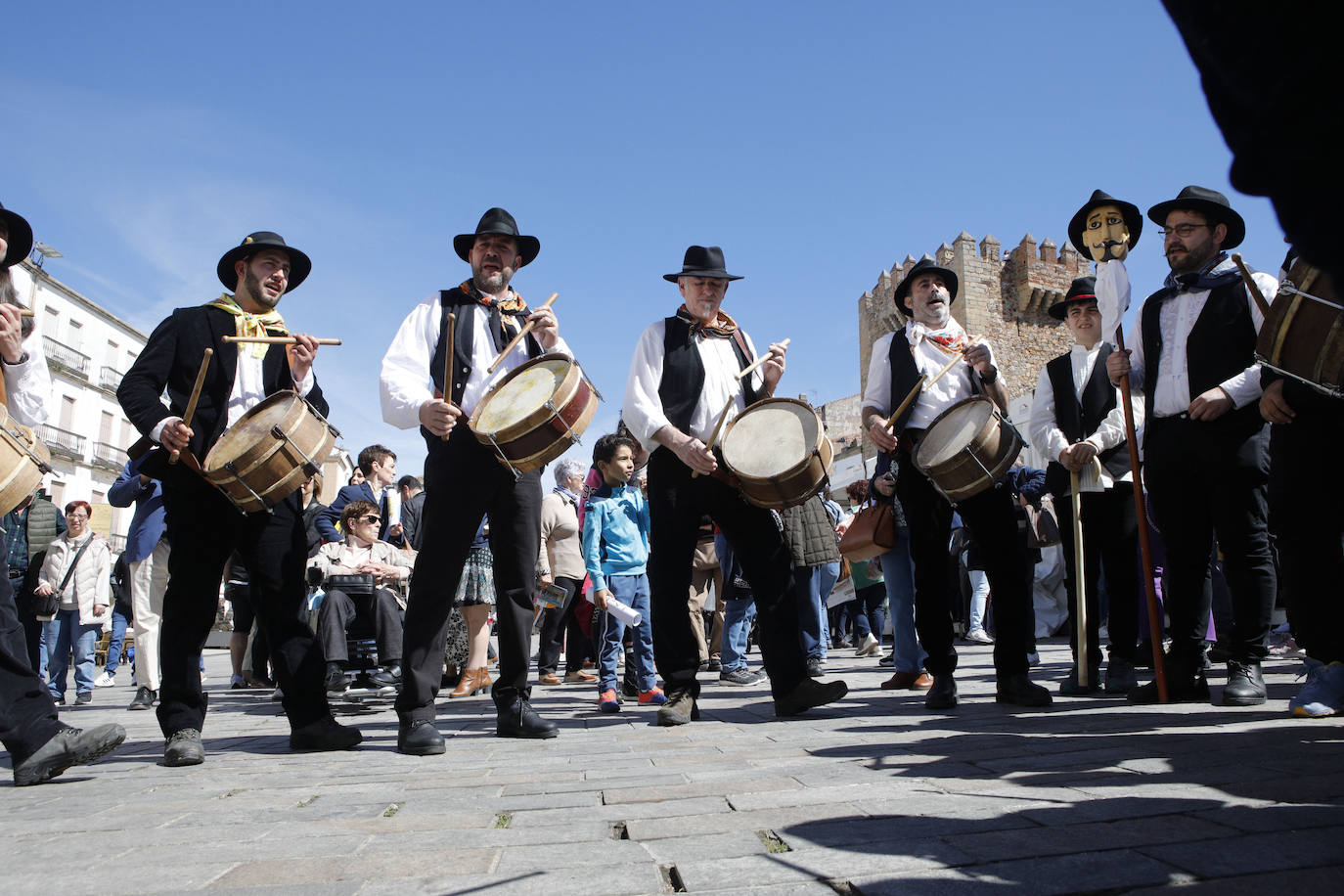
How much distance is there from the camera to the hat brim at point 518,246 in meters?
4.59

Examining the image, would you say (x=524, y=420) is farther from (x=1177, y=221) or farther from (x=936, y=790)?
(x=1177, y=221)

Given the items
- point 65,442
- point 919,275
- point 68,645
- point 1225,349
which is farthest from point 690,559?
point 65,442

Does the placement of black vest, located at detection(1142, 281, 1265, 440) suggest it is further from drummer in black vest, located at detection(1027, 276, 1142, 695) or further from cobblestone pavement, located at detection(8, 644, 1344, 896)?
cobblestone pavement, located at detection(8, 644, 1344, 896)

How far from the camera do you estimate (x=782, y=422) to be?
470 centimetres

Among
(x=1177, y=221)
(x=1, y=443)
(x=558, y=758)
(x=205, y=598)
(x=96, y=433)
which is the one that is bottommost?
(x=558, y=758)

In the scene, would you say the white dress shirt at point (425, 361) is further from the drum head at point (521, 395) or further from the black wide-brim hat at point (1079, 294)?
the black wide-brim hat at point (1079, 294)

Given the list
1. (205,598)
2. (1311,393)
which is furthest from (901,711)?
(205,598)

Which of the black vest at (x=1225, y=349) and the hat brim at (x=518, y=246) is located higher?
the hat brim at (x=518, y=246)

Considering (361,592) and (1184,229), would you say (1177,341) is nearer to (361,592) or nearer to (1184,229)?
(1184,229)

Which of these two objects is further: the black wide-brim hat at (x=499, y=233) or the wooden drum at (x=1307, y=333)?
the black wide-brim hat at (x=499, y=233)

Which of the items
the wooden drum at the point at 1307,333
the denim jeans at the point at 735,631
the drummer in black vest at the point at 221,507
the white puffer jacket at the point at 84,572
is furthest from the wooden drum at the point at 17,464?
the white puffer jacket at the point at 84,572

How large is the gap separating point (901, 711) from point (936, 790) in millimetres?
2297

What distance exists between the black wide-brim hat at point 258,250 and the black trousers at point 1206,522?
405cm

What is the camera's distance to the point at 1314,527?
3838 millimetres
